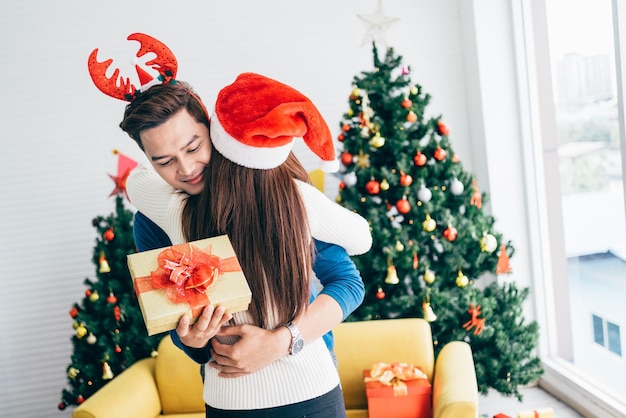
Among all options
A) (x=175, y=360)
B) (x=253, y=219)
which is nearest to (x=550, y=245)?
(x=175, y=360)

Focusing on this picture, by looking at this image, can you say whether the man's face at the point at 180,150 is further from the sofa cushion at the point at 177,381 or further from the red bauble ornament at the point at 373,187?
the sofa cushion at the point at 177,381

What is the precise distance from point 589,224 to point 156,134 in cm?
234

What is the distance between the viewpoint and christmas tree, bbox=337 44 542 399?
263 centimetres

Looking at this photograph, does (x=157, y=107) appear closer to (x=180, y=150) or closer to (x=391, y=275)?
(x=180, y=150)

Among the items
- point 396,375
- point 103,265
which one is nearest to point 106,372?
point 103,265

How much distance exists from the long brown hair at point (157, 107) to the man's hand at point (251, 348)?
464mm

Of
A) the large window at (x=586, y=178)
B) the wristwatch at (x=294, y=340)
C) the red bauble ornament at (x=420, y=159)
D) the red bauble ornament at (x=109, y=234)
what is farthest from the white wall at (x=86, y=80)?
the wristwatch at (x=294, y=340)

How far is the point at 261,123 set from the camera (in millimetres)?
1249

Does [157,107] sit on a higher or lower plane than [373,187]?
higher

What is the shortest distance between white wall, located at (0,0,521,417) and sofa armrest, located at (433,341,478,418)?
1.07 metres

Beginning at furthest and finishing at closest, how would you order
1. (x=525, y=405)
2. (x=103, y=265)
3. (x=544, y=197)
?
1. (x=544, y=197)
2. (x=525, y=405)
3. (x=103, y=265)

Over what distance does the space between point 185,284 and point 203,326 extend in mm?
89

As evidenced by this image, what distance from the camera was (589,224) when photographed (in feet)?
9.44

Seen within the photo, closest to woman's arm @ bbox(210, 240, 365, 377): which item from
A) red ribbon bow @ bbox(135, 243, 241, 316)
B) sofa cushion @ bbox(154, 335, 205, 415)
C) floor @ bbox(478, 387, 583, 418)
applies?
red ribbon bow @ bbox(135, 243, 241, 316)
